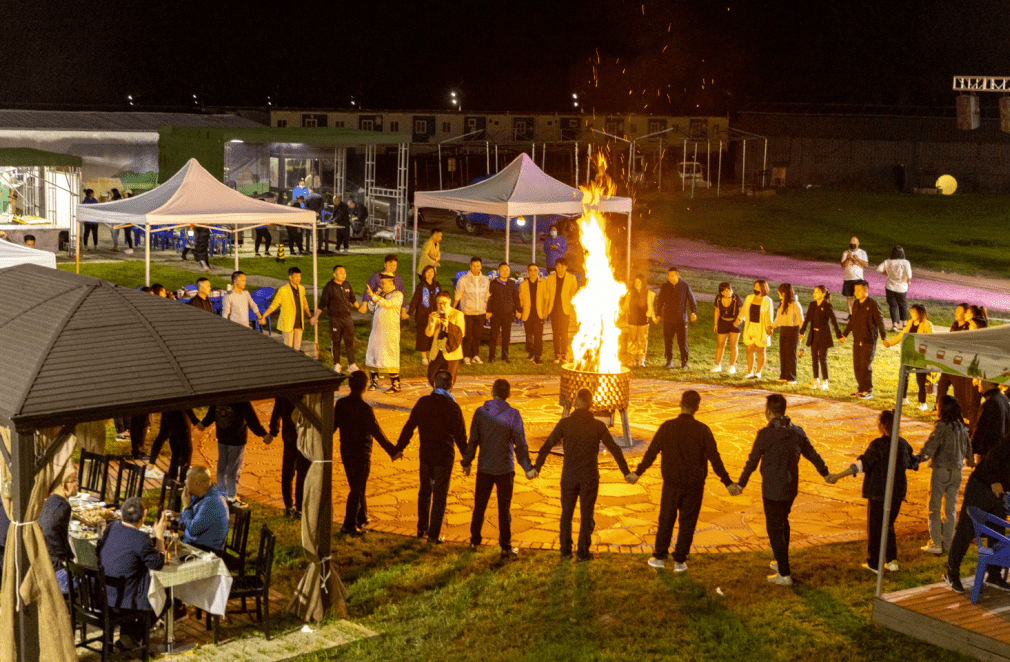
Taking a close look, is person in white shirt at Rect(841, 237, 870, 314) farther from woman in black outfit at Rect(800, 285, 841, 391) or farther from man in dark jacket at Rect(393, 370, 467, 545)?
man in dark jacket at Rect(393, 370, 467, 545)

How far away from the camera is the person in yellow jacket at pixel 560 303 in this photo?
17859 millimetres

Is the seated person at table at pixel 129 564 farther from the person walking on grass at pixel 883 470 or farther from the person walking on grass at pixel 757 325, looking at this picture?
the person walking on grass at pixel 757 325

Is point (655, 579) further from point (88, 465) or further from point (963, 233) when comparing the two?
point (963, 233)

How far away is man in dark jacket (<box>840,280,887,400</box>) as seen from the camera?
15648mm

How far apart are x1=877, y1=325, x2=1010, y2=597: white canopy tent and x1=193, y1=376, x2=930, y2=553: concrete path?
8.46 ft

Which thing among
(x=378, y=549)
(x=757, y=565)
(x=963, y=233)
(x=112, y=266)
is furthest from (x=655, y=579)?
(x=963, y=233)

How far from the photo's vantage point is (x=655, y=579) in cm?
902

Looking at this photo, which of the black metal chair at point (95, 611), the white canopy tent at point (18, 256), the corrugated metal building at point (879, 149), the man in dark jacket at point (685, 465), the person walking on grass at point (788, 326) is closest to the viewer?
the black metal chair at point (95, 611)

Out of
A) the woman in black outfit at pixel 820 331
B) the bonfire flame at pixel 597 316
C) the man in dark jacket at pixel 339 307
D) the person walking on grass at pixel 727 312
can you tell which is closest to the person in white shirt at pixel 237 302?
the man in dark jacket at pixel 339 307

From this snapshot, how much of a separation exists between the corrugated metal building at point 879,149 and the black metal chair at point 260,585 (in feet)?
176

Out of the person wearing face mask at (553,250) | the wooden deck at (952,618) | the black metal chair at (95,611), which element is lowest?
the wooden deck at (952,618)

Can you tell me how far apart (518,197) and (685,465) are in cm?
1114

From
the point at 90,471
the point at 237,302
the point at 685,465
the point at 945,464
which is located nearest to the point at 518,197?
the point at 237,302

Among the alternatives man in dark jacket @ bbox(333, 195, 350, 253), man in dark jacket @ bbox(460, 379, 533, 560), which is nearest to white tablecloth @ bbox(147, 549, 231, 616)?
man in dark jacket @ bbox(460, 379, 533, 560)
